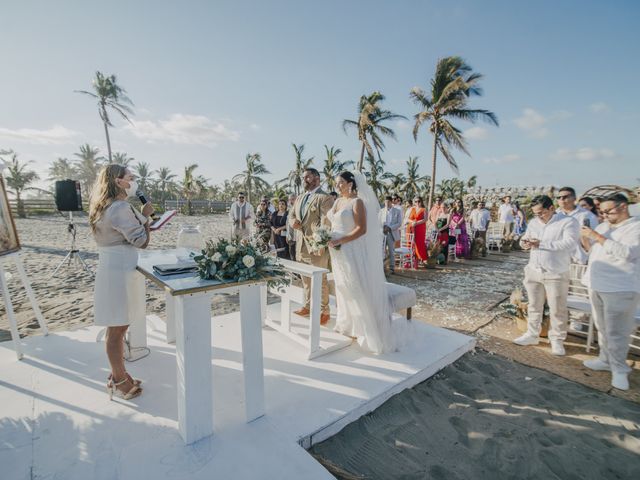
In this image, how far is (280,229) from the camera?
25.1 ft

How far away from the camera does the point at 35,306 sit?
3324 mm

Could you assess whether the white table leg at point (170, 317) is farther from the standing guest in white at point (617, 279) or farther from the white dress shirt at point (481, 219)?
the white dress shirt at point (481, 219)

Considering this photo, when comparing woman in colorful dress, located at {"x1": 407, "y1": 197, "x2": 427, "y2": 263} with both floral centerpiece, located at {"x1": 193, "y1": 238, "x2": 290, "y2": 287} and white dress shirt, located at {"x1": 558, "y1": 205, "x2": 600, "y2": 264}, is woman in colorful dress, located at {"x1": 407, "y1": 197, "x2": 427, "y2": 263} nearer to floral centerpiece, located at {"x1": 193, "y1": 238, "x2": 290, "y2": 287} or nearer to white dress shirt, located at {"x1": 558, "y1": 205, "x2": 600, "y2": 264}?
white dress shirt, located at {"x1": 558, "y1": 205, "x2": 600, "y2": 264}

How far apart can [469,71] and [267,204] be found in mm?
14743

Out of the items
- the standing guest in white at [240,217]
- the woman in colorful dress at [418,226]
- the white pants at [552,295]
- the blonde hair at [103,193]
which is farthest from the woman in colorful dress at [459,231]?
the blonde hair at [103,193]

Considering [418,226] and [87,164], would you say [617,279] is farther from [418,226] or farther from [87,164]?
[87,164]

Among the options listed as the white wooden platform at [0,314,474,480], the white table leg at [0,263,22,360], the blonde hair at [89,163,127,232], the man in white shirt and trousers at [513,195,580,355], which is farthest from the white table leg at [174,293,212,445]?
the man in white shirt and trousers at [513,195,580,355]

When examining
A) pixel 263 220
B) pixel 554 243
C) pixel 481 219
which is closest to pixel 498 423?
pixel 554 243

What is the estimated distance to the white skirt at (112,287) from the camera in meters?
2.31

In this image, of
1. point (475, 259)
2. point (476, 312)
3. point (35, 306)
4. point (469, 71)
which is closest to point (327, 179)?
point (469, 71)

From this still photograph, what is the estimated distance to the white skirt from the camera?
231 cm

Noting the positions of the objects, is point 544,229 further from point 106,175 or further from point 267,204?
point 267,204

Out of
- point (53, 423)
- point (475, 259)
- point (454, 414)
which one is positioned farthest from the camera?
point (475, 259)

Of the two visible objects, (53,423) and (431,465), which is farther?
(53,423)
